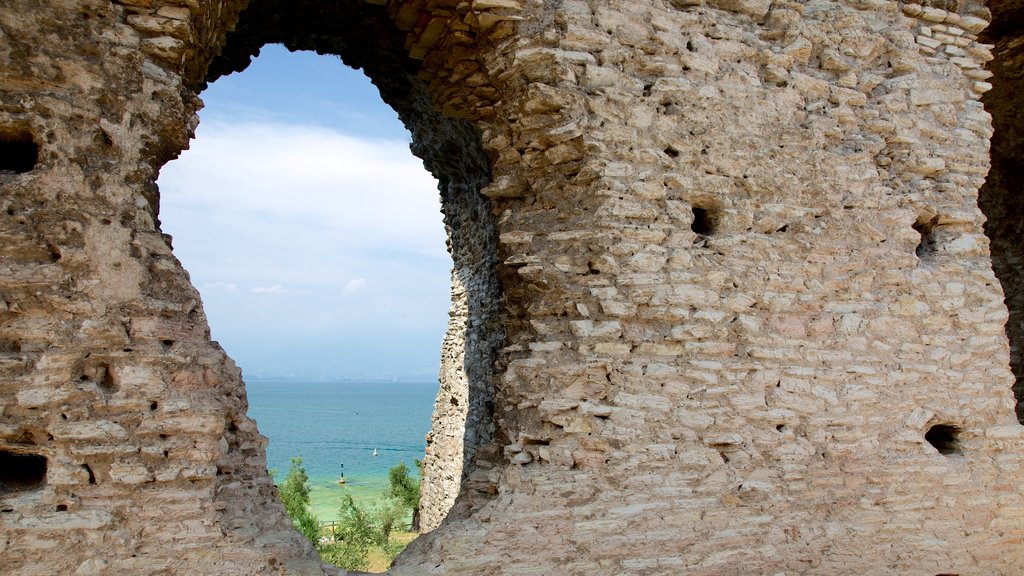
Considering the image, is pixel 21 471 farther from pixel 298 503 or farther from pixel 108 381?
pixel 298 503

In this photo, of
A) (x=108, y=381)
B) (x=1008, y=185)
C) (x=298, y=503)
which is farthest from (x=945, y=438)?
(x=298, y=503)

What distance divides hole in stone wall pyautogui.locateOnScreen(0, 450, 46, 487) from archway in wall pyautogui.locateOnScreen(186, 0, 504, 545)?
2.24m

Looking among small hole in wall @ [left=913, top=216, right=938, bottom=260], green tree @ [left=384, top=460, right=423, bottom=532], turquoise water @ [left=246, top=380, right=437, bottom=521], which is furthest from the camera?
turquoise water @ [left=246, top=380, right=437, bottom=521]

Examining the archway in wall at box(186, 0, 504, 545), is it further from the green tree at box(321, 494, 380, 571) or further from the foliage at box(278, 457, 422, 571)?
the foliage at box(278, 457, 422, 571)

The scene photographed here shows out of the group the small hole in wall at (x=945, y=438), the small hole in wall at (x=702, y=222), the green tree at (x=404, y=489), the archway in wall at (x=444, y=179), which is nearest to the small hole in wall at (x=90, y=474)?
the archway in wall at (x=444, y=179)

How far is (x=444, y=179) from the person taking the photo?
21.1 feet

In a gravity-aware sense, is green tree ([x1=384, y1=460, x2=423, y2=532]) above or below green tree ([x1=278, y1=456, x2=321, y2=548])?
below

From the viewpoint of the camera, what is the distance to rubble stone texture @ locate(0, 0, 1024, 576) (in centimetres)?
291

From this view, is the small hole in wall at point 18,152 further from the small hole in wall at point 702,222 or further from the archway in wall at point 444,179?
the small hole in wall at point 702,222

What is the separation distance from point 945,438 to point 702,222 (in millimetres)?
2139

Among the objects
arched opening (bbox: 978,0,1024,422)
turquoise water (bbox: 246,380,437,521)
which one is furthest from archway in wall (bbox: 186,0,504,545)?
turquoise water (bbox: 246,380,437,521)

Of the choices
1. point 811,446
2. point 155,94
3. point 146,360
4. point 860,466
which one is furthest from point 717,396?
point 155,94

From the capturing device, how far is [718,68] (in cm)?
416

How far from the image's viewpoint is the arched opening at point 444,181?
5.05m
